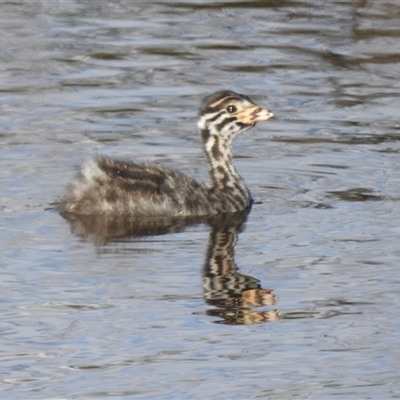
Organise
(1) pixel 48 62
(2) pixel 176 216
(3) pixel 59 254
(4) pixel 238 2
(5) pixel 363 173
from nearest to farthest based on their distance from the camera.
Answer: (3) pixel 59 254, (2) pixel 176 216, (5) pixel 363 173, (1) pixel 48 62, (4) pixel 238 2

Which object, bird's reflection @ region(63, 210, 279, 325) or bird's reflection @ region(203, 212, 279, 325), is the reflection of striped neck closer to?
bird's reflection @ region(63, 210, 279, 325)

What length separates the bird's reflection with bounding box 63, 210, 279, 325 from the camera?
10.2 metres

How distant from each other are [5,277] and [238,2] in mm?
11142

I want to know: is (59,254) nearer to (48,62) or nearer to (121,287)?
(121,287)

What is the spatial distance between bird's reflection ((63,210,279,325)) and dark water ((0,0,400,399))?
0.02 metres

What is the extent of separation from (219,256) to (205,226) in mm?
1144

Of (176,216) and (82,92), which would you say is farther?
(82,92)

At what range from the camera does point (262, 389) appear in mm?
8758

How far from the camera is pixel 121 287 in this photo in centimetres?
1055

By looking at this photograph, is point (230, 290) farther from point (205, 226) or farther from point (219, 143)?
point (219, 143)

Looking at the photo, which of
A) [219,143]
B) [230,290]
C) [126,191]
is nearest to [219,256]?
[230,290]

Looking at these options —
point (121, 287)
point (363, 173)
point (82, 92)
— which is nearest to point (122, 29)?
point (82, 92)

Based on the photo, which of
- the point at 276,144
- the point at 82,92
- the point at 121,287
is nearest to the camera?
the point at 121,287

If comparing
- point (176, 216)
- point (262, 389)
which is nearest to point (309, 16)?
point (176, 216)
